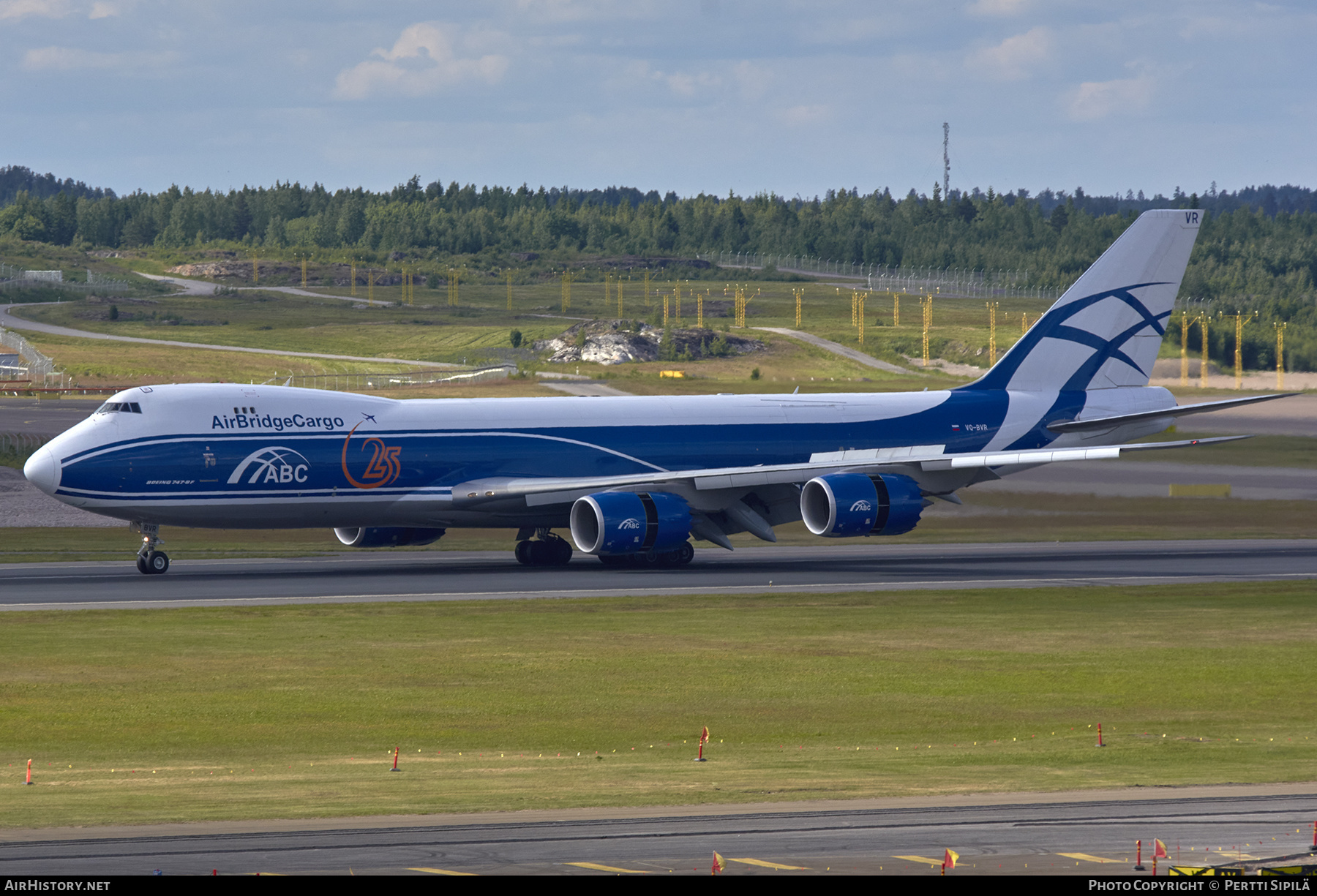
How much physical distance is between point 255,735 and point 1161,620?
74.7 feet

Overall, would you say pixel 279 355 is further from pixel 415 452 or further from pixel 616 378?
pixel 415 452

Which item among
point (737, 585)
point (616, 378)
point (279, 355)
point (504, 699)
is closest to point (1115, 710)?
point (504, 699)

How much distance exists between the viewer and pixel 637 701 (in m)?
29.0

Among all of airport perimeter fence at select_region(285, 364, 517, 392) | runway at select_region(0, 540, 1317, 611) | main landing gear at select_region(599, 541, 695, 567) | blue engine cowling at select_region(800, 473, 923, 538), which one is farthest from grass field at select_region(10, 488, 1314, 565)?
airport perimeter fence at select_region(285, 364, 517, 392)

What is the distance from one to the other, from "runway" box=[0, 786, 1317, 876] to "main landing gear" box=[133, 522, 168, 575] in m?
29.5

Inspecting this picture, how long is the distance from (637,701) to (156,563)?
2225 centimetres

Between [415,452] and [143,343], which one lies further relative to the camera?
[143,343]

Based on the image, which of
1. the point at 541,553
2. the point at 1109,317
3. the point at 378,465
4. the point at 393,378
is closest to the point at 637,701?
the point at 378,465

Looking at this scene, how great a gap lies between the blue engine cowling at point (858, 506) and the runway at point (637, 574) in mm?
1442

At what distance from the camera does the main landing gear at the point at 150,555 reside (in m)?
46.1

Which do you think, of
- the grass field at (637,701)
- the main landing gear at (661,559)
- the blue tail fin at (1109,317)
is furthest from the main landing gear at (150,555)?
the blue tail fin at (1109,317)

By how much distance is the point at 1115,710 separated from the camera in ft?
92.6

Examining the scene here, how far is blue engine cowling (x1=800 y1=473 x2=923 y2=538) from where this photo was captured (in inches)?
1854
